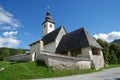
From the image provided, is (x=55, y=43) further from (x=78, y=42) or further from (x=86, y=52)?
(x=86, y=52)

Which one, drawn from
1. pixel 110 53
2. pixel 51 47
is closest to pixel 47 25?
pixel 51 47

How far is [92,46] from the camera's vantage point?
25.2m

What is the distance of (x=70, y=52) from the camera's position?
27594mm

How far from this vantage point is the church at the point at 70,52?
20703mm

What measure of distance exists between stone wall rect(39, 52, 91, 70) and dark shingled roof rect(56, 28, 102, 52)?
404 cm

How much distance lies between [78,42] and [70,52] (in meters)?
2.51

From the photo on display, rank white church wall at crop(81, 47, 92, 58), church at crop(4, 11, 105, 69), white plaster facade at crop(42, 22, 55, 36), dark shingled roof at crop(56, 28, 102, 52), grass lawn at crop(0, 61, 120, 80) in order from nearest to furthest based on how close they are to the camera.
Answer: grass lawn at crop(0, 61, 120, 80), church at crop(4, 11, 105, 69), white church wall at crop(81, 47, 92, 58), dark shingled roof at crop(56, 28, 102, 52), white plaster facade at crop(42, 22, 55, 36)

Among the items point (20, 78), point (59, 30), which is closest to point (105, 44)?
point (59, 30)

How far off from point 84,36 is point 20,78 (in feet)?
49.8

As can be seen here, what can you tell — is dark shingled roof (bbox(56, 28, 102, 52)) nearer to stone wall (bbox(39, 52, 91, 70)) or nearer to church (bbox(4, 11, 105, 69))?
church (bbox(4, 11, 105, 69))

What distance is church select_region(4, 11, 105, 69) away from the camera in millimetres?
20703

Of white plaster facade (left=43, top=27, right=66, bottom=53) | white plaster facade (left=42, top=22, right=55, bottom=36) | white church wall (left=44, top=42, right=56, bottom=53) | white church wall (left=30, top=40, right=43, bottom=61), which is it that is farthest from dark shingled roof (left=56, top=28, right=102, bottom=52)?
white plaster facade (left=42, top=22, right=55, bottom=36)

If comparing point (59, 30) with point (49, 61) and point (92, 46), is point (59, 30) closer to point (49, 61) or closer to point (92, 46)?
point (92, 46)

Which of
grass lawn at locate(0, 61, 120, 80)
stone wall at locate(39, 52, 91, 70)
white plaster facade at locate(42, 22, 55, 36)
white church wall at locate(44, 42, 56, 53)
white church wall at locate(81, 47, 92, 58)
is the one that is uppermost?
white plaster facade at locate(42, 22, 55, 36)
